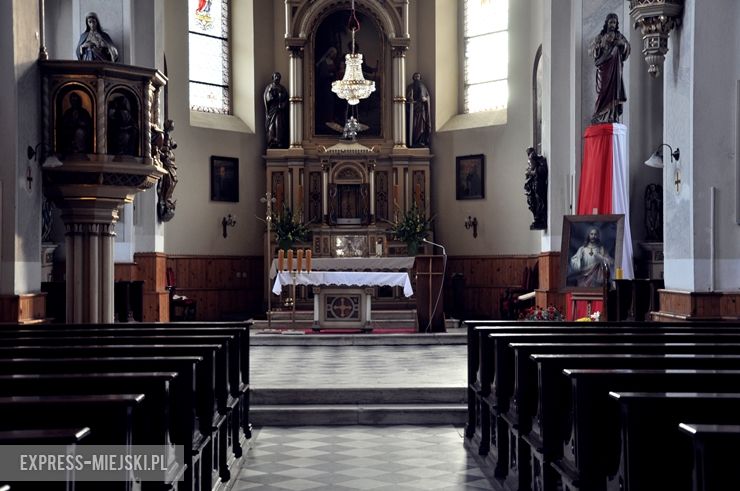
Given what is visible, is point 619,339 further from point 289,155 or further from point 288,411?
point 289,155

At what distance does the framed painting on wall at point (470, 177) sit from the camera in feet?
59.6

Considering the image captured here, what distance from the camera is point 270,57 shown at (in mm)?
19000

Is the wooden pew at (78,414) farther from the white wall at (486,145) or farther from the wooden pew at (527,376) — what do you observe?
the white wall at (486,145)

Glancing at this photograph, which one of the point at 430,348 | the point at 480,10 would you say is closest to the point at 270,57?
the point at 480,10

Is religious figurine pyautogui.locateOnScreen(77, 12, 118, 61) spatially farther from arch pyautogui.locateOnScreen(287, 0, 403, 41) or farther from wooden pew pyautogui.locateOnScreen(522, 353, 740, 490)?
wooden pew pyautogui.locateOnScreen(522, 353, 740, 490)

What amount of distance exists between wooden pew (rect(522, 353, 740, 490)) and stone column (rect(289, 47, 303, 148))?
14309 mm

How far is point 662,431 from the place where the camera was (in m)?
2.93

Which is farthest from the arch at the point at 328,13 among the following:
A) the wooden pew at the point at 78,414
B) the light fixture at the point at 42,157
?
the wooden pew at the point at 78,414

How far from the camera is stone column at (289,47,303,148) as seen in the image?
1841cm

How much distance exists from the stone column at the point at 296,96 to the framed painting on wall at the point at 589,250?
314 inches

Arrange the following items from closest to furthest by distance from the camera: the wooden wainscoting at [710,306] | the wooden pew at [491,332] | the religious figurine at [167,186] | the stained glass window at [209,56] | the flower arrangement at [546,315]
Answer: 1. the wooden pew at [491,332]
2. the wooden wainscoting at [710,306]
3. the flower arrangement at [546,315]
4. the religious figurine at [167,186]
5. the stained glass window at [209,56]

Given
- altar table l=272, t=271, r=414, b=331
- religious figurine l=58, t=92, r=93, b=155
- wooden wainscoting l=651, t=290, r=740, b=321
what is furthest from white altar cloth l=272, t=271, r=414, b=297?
wooden wainscoting l=651, t=290, r=740, b=321

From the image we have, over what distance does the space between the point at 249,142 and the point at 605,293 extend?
10055mm

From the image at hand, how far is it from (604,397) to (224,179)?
15.1 m
